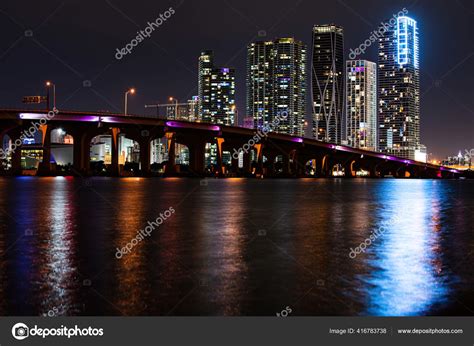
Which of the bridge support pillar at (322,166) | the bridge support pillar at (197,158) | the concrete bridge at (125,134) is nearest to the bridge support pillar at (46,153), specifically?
the concrete bridge at (125,134)

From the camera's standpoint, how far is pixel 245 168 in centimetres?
16850

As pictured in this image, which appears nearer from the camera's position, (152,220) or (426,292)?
(426,292)

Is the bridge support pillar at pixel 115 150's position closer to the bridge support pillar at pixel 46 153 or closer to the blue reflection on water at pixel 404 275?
the bridge support pillar at pixel 46 153

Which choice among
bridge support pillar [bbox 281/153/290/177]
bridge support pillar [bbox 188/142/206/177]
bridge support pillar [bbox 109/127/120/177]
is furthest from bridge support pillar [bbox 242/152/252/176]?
bridge support pillar [bbox 109/127/120/177]

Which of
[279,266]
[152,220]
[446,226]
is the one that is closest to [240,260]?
[279,266]

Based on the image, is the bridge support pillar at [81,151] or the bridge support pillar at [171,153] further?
the bridge support pillar at [171,153]

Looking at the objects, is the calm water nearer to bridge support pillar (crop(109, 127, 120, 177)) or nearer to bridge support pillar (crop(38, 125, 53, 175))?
bridge support pillar (crop(38, 125, 53, 175))
